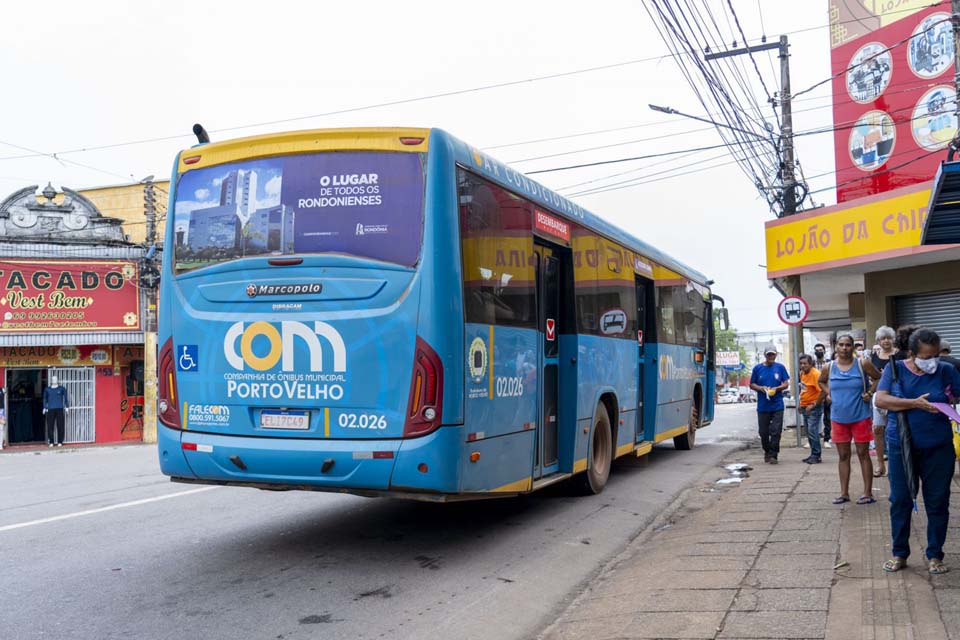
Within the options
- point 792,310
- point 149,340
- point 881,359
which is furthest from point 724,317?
point 149,340

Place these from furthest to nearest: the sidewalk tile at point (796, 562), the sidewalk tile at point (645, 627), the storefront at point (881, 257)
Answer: the storefront at point (881, 257) < the sidewalk tile at point (796, 562) < the sidewalk tile at point (645, 627)

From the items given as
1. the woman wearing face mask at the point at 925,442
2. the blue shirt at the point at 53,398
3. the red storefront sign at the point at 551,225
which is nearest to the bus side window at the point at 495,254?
the red storefront sign at the point at 551,225

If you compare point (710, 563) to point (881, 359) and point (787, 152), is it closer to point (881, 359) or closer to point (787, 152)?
point (881, 359)

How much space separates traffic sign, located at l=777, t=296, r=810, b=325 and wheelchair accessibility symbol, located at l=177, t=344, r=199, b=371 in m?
12.9

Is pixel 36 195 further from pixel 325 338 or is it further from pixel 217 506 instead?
pixel 325 338

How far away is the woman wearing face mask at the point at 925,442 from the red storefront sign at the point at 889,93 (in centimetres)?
1429

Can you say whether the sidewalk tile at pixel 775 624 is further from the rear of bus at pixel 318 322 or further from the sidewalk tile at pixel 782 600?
the rear of bus at pixel 318 322

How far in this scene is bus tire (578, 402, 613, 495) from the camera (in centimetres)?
987

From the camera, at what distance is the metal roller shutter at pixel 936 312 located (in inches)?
639

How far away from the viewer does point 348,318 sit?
644 centimetres

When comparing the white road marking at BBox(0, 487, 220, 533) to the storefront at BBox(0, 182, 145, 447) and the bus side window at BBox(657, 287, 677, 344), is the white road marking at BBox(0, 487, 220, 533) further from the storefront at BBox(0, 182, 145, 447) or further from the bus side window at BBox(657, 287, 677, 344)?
the storefront at BBox(0, 182, 145, 447)

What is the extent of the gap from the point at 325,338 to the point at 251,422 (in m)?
0.92

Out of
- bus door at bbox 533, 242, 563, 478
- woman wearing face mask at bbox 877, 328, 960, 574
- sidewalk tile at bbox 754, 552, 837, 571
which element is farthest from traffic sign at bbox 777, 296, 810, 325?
woman wearing face mask at bbox 877, 328, 960, 574

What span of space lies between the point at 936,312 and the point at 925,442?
40.9 ft
